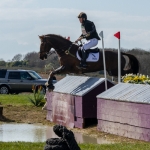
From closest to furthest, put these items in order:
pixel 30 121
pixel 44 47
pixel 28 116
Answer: pixel 30 121 < pixel 28 116 < pixel 44 47

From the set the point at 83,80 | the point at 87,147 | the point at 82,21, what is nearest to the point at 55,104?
the point at 83,80

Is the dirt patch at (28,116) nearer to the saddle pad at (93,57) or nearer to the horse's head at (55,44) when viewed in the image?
the horse's head at (55,44)

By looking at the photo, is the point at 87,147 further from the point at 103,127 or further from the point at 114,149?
the point at 103,127

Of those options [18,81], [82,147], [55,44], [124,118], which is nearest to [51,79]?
[55,44]

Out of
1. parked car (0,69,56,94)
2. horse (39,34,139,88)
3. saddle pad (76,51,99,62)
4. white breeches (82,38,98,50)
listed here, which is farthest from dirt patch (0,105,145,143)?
parked car (0,69,56,94)

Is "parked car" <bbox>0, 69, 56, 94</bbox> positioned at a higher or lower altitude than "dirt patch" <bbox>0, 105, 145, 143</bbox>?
higher

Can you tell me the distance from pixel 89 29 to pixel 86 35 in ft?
0.81

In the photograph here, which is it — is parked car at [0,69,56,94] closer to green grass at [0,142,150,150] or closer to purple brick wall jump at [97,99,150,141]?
purple brick wall jump at [97,99,150,141]

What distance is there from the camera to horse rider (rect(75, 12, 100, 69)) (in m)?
19.9

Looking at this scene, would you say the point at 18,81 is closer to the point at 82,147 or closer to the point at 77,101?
the point at 77,101

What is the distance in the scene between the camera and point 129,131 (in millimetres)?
14477

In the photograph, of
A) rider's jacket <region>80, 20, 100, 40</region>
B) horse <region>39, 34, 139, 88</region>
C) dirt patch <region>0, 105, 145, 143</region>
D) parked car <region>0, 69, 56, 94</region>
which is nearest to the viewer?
dirt patch <region>0, 105, 145, 143</region>

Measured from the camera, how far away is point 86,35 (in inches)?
797

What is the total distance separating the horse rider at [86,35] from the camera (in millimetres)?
19922
